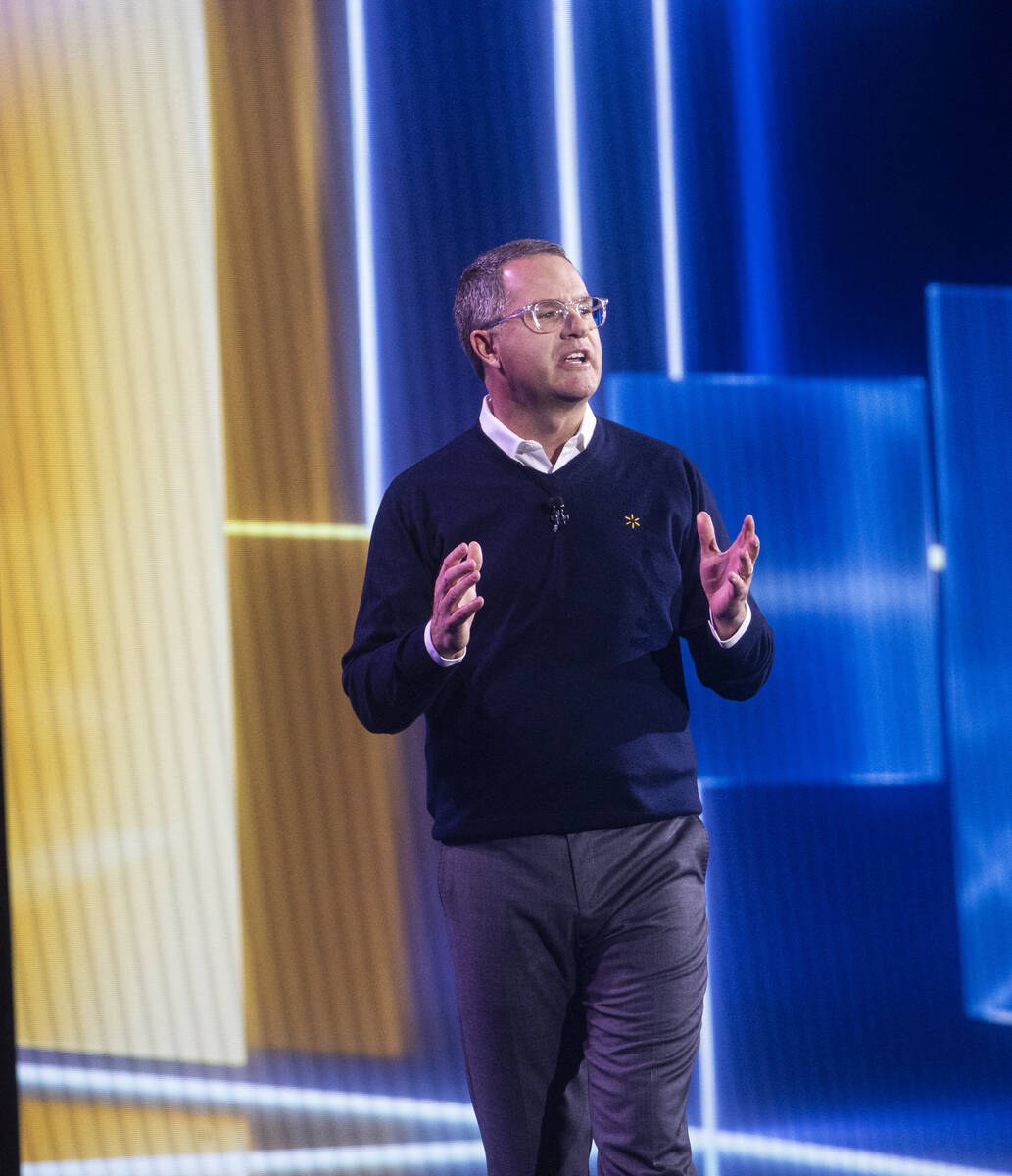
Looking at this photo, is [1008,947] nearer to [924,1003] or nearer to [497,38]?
[924,1003]

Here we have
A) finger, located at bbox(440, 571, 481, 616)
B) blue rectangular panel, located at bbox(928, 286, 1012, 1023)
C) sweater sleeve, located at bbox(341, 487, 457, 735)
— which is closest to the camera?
finger, located at bbox(440, 571, 481, 616)

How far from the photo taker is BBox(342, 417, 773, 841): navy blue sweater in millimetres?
1525

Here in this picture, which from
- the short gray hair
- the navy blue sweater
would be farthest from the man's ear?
the navy blue sweater

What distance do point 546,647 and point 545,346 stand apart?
41cm

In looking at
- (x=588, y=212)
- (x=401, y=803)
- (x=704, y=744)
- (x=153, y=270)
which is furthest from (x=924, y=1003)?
(x=153, y=270)

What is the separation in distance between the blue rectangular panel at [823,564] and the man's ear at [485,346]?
596 mm

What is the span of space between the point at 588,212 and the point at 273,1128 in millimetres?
1823

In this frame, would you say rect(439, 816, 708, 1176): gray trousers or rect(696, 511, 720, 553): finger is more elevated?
rect(696, 511, 720, 553): finger

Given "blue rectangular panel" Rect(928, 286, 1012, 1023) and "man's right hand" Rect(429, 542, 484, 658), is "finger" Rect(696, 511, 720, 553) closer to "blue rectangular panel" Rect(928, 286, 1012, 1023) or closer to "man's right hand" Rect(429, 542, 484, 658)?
"man's right hand" Rect(429, 542, 484, 658)

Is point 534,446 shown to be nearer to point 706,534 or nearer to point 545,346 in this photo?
point 545,346

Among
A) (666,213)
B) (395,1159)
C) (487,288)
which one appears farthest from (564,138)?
(395,1159)

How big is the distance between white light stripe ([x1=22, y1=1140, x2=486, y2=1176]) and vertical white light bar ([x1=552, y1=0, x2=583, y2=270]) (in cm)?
170

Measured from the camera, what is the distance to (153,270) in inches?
83.5

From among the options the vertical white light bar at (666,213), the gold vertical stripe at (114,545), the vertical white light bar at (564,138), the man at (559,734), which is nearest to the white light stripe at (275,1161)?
the gold vertical stripe at (114,545)
